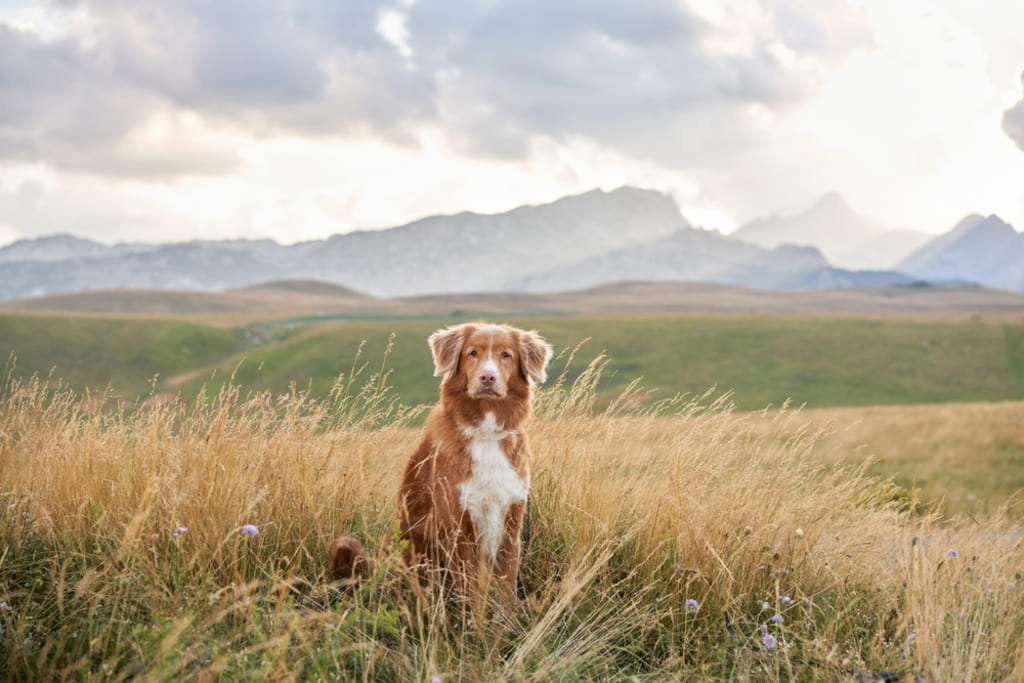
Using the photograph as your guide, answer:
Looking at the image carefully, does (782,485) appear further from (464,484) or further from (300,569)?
(300,569)

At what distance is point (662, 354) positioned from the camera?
73375 mm

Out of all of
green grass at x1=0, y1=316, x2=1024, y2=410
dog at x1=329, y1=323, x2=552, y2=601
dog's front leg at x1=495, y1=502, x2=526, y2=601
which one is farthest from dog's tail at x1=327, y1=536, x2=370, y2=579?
green grass at x1=0, y1=316, x2=1024, y2=410

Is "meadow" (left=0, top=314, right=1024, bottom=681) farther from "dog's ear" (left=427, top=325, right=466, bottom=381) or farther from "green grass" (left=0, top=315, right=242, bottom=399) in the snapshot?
"green grass" (left=0, top=315, right=242, bottom=399)

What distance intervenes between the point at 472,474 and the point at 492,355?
0.63 m

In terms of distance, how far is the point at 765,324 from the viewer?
8512 cm

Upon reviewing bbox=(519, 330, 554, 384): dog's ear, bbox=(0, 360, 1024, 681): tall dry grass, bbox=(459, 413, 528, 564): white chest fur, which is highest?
bbox=(519, 330, 554, 384): dog's ear

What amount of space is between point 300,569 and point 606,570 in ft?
5.60

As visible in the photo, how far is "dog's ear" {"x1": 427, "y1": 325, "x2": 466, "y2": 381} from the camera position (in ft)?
14.0

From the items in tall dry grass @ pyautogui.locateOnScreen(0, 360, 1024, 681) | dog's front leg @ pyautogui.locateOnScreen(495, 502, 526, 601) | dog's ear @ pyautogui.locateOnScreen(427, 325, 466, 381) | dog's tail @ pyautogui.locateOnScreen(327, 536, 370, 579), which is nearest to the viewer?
tall dry grass @ pyautogui.locateOnScreen(0, 360, 1024, 681)

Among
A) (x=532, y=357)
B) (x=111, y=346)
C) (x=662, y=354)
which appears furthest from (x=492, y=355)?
(x=111, y=346)

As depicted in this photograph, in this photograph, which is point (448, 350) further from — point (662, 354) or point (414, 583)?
point (662, 354)

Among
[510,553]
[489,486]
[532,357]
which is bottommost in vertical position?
[510,553]

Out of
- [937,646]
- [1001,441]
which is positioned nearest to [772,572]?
[937,646]

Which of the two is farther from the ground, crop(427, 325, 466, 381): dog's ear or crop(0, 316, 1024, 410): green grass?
crop(427, 325, 466, 381): dog's ear
